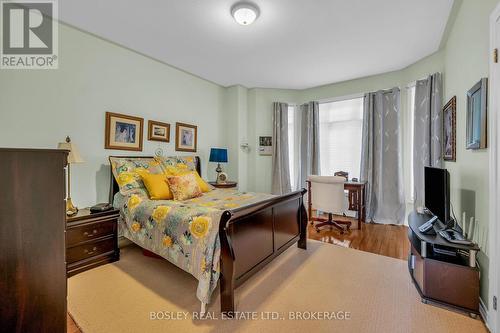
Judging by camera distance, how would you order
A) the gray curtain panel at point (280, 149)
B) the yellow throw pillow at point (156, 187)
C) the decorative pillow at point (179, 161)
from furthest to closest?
the gray curtain panel at point (280, 149)
the decorative pillow at point (179, 161)
the yellow throw pillow at point (156, 187)

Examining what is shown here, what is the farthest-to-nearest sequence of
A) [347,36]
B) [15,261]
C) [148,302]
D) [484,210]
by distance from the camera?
[347,36] → [148,302] → [484,210] → [15,261]

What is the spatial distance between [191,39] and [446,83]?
3514mm

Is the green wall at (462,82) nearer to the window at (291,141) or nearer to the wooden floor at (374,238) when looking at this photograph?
the wooden floor at (374,238)

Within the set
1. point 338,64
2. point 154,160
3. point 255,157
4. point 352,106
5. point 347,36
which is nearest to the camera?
point 347,36

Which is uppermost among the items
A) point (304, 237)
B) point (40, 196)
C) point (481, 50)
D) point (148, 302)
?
point (481, 50)

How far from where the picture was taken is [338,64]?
3.72 metres

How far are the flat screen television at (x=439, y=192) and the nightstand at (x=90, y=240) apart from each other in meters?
3.35

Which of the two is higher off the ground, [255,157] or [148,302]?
[255,157]

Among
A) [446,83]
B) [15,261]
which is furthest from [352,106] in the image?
[15,261]

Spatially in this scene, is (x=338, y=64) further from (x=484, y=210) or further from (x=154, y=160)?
(x=154, y=160)

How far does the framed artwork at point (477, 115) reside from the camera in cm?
165

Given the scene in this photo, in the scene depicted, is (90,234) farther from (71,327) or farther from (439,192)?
(439,192)

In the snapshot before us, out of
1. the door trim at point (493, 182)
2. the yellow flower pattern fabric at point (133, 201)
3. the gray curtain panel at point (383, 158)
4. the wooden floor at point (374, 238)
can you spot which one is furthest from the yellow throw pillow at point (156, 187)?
the gray curtain panel at point (383, 158)

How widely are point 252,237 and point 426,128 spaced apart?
324 cm
